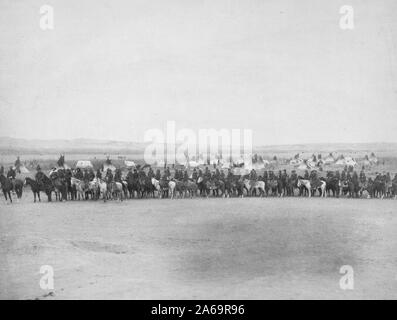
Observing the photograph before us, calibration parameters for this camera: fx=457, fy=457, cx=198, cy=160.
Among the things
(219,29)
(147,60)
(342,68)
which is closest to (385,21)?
(342,68)

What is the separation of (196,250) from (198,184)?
1991mm

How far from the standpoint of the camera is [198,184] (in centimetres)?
1063

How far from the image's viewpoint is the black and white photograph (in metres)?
9.15

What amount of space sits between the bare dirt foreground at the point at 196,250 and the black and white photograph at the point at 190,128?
3 cm

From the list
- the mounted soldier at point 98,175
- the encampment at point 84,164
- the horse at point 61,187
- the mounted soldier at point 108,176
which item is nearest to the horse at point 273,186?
the mounted soldier at point 108,176

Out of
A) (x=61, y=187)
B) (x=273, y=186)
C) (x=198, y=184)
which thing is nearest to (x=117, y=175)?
(x=61, y=187)

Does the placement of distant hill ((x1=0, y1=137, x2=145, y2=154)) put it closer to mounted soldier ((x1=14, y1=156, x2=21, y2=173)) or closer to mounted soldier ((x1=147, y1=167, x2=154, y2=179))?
mounted soldier ((x1=14, y1=156, x2=21, y2=173))

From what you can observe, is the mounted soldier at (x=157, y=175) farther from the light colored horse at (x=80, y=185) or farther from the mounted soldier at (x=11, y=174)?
the mounted soldier at (x=11, y=174)

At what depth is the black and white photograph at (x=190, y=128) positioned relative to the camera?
9.15 meters

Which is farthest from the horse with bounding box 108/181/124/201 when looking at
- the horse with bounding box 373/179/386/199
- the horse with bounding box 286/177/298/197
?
the horse with bounding box 373/179/386/199

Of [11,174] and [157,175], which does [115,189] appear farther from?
[11,174]

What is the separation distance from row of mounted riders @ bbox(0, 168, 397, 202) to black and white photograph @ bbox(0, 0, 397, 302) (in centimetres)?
5

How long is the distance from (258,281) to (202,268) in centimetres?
108

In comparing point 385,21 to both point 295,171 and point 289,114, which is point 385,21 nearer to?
point 289,114
